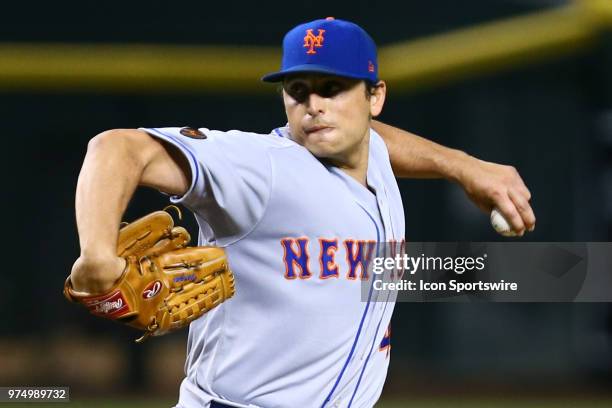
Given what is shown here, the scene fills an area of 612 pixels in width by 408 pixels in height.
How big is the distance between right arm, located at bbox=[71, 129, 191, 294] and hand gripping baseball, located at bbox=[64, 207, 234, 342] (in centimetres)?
6

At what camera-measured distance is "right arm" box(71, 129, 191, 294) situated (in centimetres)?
157

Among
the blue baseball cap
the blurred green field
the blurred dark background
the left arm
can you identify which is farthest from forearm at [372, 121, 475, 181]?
the blurred dark background

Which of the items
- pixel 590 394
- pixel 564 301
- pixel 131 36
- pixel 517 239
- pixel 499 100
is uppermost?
pixel 131 36

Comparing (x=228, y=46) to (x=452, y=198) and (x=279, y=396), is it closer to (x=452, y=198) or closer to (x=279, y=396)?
(x=452, y=198)

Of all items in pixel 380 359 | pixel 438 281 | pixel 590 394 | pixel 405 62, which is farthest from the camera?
pixel 405 62

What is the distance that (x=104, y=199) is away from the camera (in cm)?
158

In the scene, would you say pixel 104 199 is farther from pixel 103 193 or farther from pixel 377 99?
pixel 377 99

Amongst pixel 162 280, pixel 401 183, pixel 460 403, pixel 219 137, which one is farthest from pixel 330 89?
pixel 401 183

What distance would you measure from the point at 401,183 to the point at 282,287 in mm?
4729

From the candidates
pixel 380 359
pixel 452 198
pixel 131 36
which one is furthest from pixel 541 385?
pixel 380 359

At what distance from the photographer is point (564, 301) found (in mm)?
6379

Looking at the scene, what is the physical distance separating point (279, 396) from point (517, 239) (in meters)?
4.52

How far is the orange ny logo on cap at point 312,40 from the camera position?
2121 mm

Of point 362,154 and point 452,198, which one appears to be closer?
point 362,154
